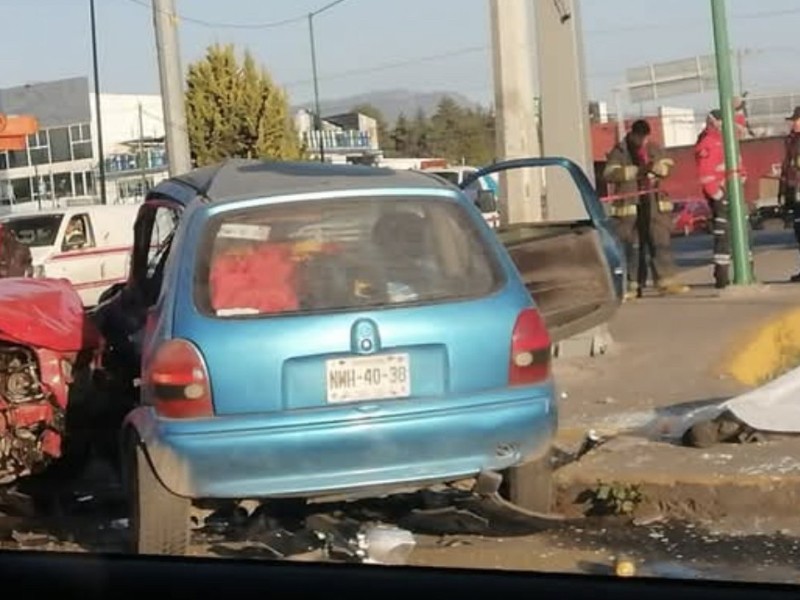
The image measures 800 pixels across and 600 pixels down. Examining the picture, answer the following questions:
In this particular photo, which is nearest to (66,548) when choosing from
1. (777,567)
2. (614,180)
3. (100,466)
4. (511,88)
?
(100,466)

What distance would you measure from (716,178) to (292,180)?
8.43 m

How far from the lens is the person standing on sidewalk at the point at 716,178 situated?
1381cm

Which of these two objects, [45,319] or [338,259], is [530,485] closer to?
[338,259]

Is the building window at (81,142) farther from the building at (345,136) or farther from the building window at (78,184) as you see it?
the building at (345,136)

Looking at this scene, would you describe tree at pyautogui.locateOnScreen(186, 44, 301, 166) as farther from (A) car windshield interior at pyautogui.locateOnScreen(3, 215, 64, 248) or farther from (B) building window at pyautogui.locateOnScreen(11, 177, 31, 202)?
(A) car windshield interior at pyautogui.locateOnScreen(3, 215, 64, 248)

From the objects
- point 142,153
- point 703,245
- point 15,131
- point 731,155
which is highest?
point 15,131

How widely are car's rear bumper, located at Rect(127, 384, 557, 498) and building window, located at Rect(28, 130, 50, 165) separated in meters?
9.08

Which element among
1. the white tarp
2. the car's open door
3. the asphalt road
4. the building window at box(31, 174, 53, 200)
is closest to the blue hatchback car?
the white tarp

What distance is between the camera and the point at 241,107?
11492mm

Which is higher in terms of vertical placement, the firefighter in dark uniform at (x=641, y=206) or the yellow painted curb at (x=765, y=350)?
the firefighter in dark uniform at (x=641, y=206)

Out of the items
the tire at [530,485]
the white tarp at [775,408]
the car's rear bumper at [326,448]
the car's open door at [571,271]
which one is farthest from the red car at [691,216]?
the car's rear bumper at [326,448]

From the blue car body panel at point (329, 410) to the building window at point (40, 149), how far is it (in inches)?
350

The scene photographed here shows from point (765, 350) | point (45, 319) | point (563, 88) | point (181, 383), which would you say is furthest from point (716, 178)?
point (181, 383)

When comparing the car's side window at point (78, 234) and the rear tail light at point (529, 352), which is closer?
the rear tail light at point (529, 352)
